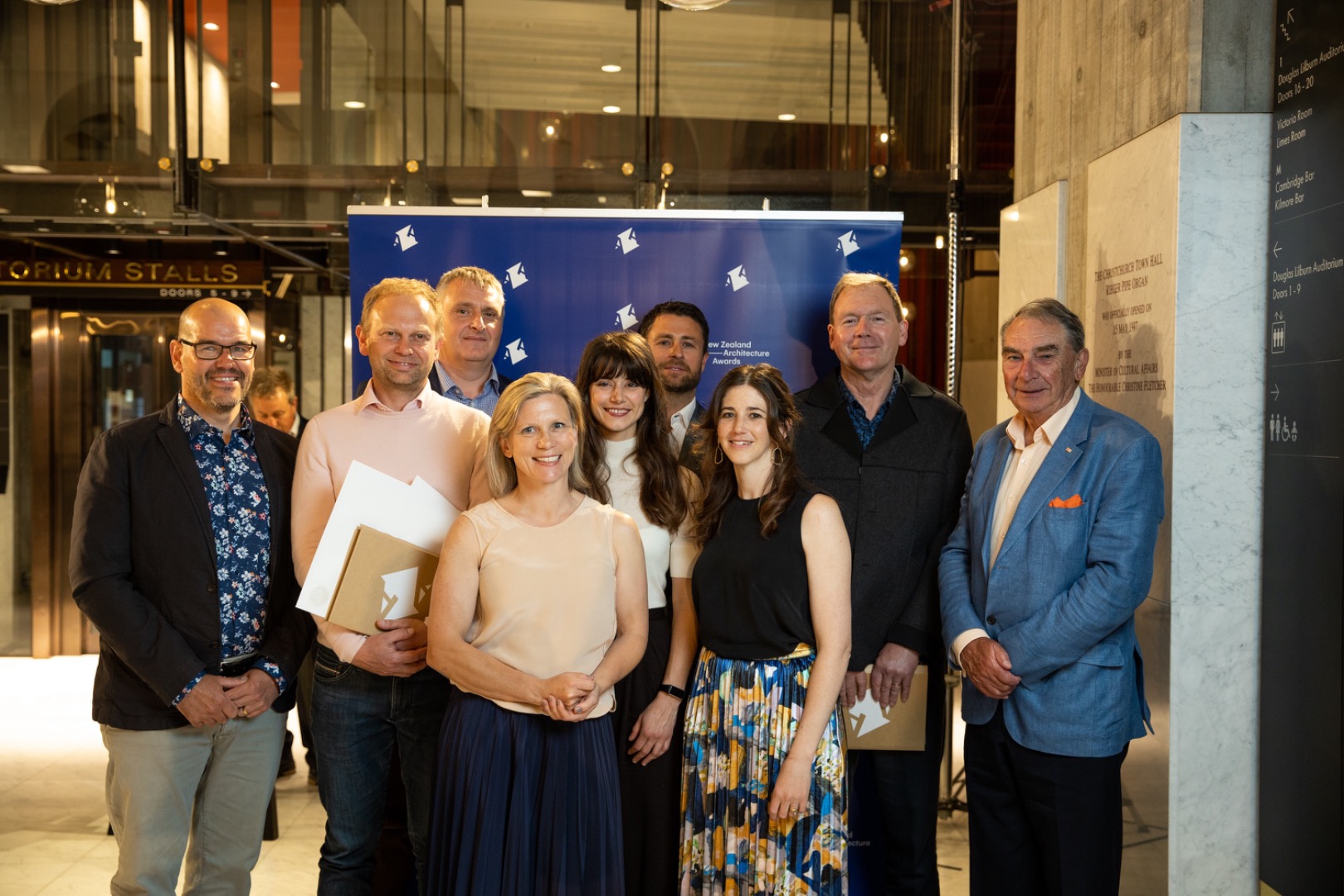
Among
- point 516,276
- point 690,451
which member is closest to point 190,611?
point 690,451

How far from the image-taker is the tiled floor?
166 inches

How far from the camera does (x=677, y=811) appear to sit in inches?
116

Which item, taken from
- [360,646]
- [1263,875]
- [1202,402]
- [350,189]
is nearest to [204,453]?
[360,646]

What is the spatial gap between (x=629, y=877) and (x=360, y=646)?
947 mm

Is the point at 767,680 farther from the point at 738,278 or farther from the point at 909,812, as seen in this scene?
the point at 738,278

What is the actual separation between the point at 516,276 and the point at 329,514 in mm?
1612

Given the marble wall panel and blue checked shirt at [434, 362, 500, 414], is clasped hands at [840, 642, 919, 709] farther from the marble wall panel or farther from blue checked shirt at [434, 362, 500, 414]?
blue checked shirt at [434, 362, 500, 414]

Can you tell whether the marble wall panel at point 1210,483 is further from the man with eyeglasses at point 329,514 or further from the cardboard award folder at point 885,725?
the man with eyeglasses at point 329,514

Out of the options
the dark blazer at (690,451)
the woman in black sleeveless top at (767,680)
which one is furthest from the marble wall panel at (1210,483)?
the dark blazer at (690,451)

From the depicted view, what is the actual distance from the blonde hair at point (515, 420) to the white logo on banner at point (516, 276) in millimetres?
1594

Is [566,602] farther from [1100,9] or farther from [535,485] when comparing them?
[1100,9]

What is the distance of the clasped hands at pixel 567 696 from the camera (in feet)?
8.21

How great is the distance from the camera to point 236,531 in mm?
2932

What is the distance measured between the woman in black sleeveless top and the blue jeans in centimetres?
75
